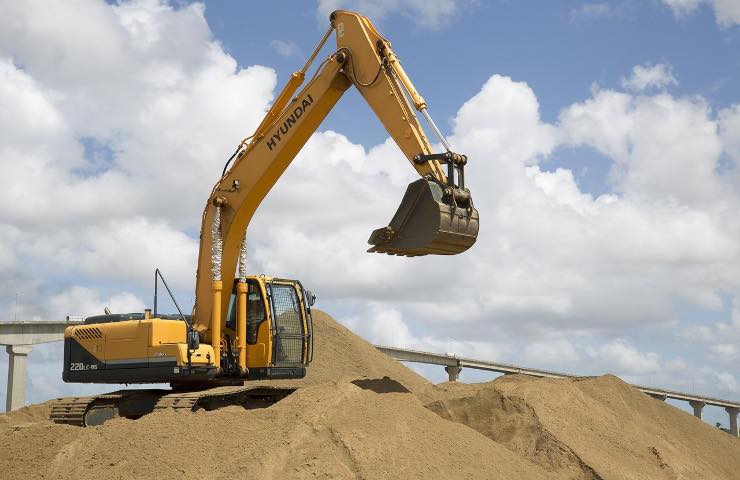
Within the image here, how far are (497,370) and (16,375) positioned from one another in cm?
2523

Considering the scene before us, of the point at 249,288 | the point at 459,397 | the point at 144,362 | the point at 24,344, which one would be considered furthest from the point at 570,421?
the point at 24,344

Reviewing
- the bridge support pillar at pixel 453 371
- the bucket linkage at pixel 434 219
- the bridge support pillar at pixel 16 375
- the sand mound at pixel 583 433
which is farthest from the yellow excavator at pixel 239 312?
the bridge support pillar at pixel 453 371

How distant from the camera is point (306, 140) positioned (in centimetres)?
1309

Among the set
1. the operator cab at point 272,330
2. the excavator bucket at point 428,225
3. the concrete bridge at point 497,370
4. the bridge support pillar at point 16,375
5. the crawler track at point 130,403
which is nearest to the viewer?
the excavator bucket at point 428,225

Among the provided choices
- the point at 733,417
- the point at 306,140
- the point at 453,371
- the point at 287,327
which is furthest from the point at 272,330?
the point at 733,417

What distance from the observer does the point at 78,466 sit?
9969 mm

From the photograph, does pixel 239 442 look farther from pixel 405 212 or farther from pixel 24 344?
pixel 24 344

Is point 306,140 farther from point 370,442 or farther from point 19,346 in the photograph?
point 19,346

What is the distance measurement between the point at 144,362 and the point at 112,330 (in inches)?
36.6

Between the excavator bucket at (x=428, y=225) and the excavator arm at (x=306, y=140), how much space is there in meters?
0.01

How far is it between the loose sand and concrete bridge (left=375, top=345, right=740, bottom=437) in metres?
26.8

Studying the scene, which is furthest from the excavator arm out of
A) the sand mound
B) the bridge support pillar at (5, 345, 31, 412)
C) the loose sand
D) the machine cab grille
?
the bridge support pillar at (5, 345, 31, 412)

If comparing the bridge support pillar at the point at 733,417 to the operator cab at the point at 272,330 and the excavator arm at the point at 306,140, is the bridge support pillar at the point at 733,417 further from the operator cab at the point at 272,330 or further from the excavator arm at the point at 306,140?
the excavator arm at the point at 306,140

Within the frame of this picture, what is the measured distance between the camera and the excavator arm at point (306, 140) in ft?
35.2
